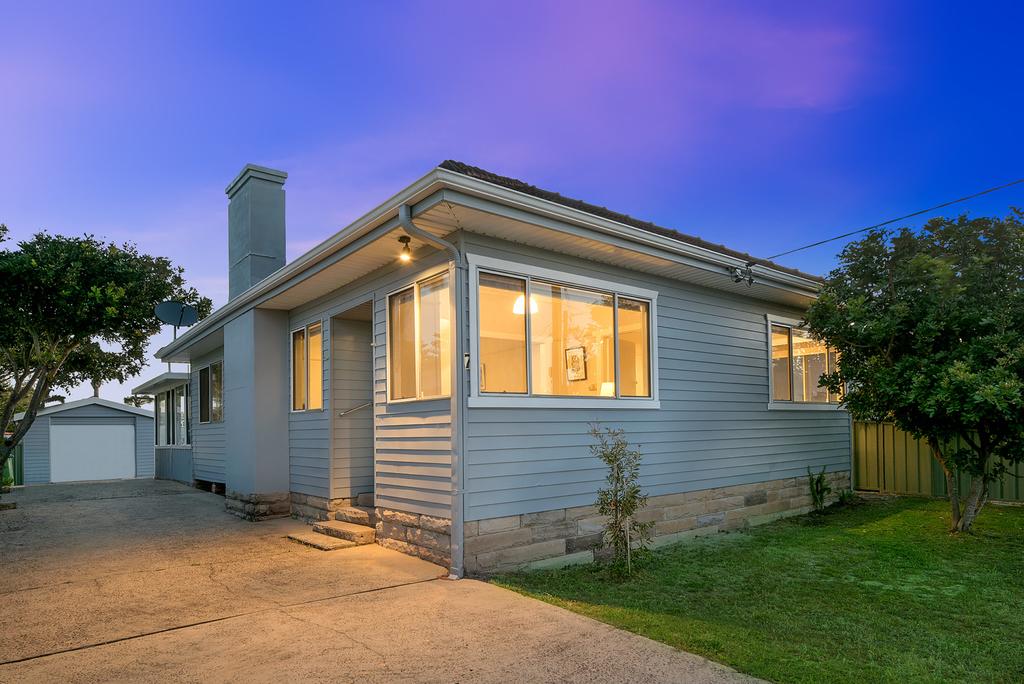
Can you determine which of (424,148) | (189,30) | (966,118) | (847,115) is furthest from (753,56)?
(189,30)

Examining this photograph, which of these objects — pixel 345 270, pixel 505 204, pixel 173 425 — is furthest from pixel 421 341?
pixel 173 425

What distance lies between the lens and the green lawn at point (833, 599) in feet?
12.2

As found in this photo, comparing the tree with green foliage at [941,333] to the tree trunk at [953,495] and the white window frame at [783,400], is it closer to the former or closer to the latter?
the tree trunk at [953,495]

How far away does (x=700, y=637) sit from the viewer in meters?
3.99

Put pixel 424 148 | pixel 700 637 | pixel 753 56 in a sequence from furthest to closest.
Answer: pixel 424 148 < pixel 753 56 < pixel 700 637

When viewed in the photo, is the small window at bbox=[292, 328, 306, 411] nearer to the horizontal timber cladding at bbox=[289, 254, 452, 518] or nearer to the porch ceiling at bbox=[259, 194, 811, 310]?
the horizontal timber cladding at bbox=[289, 254, 452, 518]

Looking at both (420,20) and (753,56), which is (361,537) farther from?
(753,56)

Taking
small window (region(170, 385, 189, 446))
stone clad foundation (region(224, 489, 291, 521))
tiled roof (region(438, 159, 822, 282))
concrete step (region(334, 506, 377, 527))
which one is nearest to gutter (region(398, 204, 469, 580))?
tiled roof (region(438, 159, 822, 282))

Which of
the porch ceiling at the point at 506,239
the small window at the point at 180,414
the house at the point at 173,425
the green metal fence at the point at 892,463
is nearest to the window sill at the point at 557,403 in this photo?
the porch ceiling at the point at 506,239

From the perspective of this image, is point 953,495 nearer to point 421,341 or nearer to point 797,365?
point 797,365

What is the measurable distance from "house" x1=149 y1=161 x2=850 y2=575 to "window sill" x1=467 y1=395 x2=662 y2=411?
0.02m

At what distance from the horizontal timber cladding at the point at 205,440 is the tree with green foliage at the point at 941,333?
9.84 metres

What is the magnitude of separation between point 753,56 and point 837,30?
1347 millimetres

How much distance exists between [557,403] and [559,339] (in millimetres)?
639
